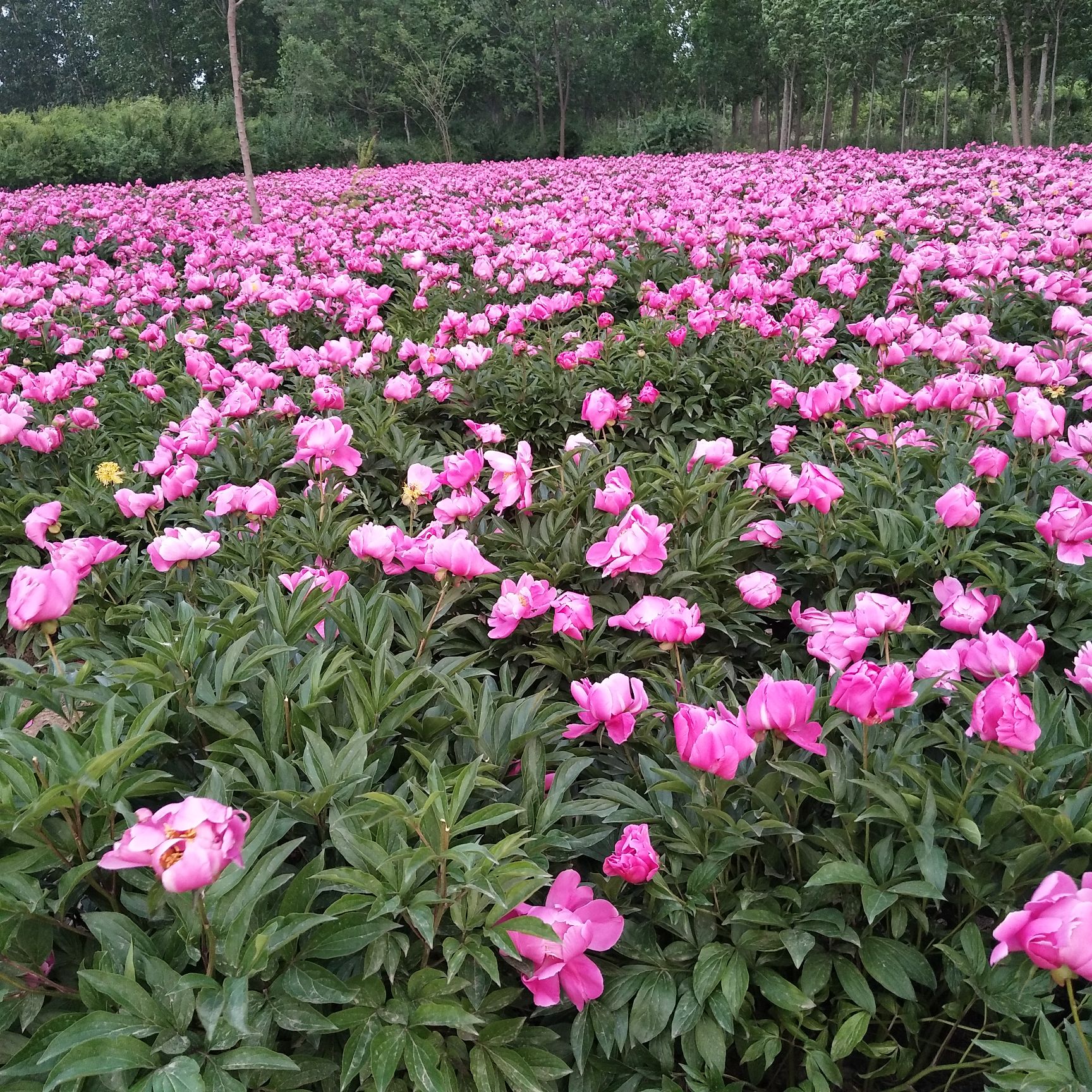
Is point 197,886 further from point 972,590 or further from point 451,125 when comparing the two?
point 451,125

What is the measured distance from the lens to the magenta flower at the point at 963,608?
183cm

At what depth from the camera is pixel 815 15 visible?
22.9 m

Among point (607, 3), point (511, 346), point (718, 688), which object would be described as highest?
point (607, 3)

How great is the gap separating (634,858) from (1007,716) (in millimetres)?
651

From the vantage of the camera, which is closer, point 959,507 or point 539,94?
point 959,507

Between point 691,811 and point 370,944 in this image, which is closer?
point 370,944

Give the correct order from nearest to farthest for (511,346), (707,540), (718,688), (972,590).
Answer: (972,590), (718,688), (707,540), (511,346)

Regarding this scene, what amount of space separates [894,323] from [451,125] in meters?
32.6

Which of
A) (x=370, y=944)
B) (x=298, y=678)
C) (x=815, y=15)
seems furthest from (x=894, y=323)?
(x=815, y=15)

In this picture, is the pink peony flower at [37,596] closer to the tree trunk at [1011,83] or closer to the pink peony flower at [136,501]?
the pink peony flower at [136,501]

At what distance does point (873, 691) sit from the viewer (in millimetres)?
1388

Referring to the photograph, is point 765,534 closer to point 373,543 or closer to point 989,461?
point 989,461

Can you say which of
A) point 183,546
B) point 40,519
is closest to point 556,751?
point 183,546

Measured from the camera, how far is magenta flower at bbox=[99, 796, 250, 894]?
96cm
